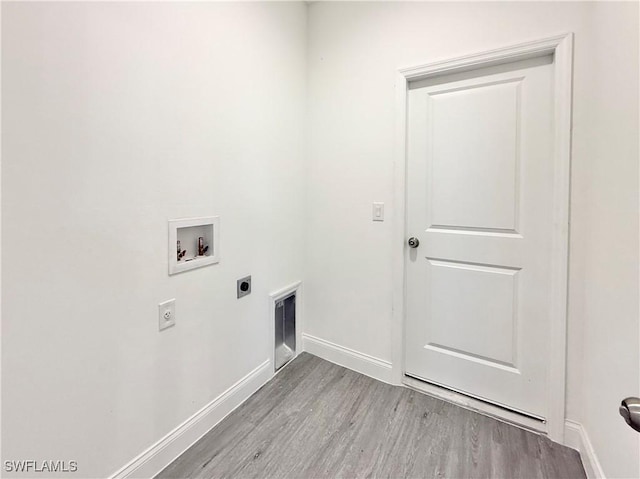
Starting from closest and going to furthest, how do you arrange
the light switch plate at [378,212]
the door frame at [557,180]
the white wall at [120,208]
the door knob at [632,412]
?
the door knob at [632,412] < the white wall at [120,208] < the door frame at [557,180] < the light switch plate at [378,212]

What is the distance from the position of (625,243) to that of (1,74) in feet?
6.63

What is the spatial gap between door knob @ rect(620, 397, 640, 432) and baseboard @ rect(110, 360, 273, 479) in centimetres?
162

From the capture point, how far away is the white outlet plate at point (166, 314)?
1.35 m

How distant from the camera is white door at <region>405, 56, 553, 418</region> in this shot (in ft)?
5.18

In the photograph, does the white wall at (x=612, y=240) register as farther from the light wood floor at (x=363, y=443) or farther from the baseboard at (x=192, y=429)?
the baseboard at (x=192, y=429)

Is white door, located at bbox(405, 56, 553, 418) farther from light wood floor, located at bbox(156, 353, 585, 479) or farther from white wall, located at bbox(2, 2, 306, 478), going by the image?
white wall, located at bbox(2, 2, 306, 478)

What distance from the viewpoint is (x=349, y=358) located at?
2.21 meters

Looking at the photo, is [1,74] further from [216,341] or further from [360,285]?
[360,285]

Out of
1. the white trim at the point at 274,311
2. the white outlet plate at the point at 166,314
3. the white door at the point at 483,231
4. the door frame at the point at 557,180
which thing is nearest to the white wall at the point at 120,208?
the white outlet plate at the point at 166,314

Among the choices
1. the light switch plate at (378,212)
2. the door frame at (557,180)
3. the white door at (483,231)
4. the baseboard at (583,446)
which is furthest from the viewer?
the light switch plate at (378,212)

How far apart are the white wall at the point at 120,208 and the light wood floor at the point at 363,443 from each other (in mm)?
230

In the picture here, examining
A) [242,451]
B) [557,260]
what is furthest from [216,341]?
[557,260]

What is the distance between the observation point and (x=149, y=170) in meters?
1.27

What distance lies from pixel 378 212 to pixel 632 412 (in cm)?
153
